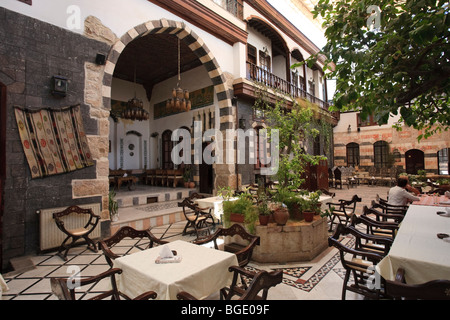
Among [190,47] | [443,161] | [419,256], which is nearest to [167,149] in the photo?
[190,47]

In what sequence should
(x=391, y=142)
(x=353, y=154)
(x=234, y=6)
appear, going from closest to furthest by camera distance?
(x=234, y=6)
(x=391, y=142)
(x=353, y=154)

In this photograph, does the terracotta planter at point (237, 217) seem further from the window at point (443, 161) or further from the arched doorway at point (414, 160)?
the window at point (443, 161)

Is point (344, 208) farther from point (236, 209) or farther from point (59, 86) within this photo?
point (59, 86)

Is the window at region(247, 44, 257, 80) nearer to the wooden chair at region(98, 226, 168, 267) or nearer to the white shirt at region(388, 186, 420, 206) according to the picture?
the white shirt at region(388, 186, 420, 206)

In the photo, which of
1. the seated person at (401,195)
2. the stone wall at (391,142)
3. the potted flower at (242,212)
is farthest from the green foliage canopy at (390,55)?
the stone wall at (391,142)

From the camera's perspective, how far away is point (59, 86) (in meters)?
3.95

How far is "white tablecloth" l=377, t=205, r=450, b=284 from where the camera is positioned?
1678mm

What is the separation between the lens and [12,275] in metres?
3.12

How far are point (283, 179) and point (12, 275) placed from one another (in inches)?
154

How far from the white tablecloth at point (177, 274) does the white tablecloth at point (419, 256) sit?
1.17 meters

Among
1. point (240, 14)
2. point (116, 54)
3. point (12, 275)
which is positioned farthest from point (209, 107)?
point (12, 275)

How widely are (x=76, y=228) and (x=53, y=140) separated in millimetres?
1445

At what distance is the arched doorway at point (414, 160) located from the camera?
1304 cm
